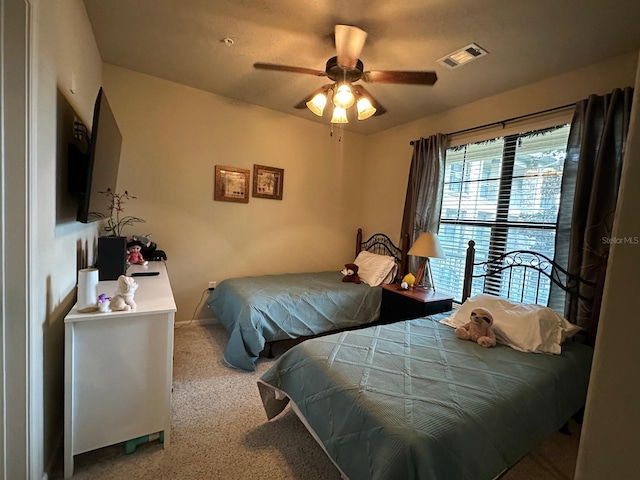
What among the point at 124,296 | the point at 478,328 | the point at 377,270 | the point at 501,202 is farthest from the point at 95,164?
the point at 501,202

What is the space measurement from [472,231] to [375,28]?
6.69ft

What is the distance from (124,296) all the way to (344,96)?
186cm

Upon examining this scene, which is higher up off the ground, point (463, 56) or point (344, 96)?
point (463, 56)

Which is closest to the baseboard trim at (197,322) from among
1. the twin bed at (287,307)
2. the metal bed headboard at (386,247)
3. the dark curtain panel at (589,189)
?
the twin bed at (287,307)

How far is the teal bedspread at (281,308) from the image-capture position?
8.00 feet

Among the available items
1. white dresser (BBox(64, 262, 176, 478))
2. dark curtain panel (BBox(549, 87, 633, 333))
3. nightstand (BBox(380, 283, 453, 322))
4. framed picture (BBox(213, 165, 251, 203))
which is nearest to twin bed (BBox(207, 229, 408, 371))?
nightstand (BBox(380, 283, 453, 322))

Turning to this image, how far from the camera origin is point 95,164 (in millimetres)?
1554

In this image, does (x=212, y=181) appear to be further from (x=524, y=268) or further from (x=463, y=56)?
(x=524, y=268)

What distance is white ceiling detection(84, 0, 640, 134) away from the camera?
1751mm

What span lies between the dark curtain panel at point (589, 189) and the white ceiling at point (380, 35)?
16.3 inches

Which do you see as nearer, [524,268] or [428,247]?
[524,268]

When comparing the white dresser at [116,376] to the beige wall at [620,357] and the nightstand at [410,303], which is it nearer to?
the beige wall at [620,357]

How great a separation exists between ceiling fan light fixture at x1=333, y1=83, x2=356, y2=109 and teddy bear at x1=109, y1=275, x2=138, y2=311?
1.77 meters

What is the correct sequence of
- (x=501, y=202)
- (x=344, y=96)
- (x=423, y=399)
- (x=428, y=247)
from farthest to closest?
(x=428, y=247) → (x=501, y=202) → (x=344, y=96) → (x=423, y=399)
